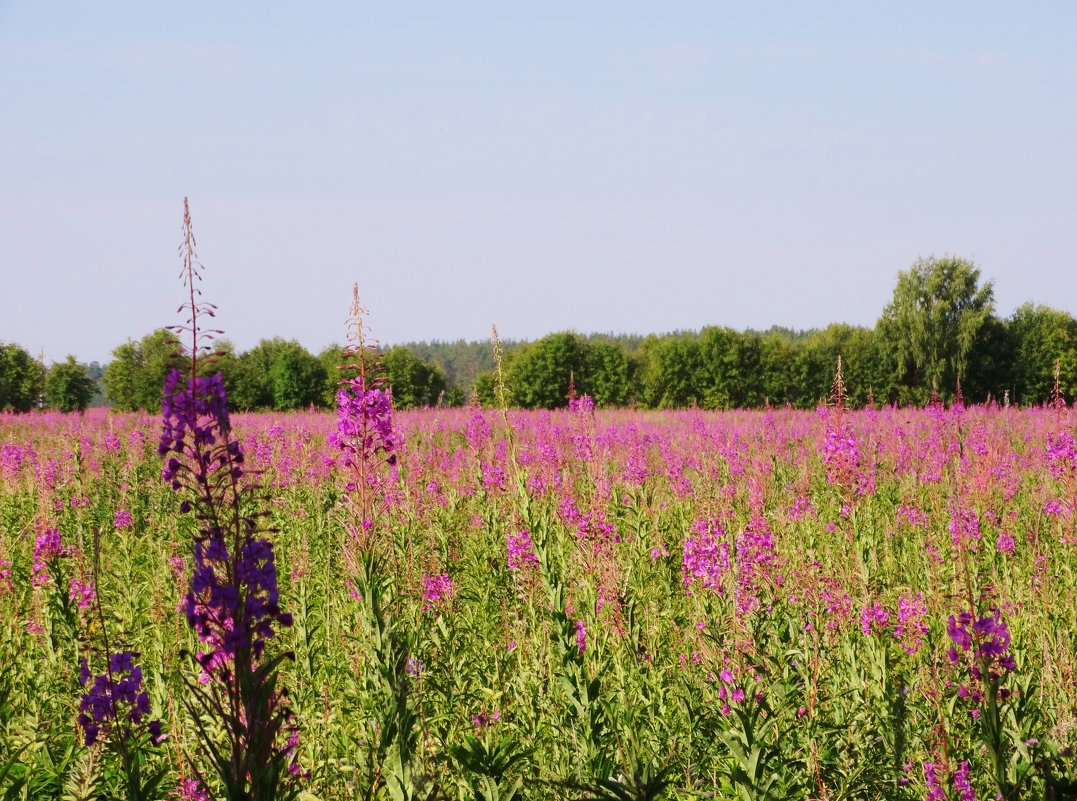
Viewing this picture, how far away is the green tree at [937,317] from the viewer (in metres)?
49.7

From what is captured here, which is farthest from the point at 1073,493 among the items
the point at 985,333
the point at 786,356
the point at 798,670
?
the point at 786,356

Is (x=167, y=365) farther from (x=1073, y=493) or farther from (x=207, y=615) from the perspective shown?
(x=1073, y=493)

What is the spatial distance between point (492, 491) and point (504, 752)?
4727 millimetres

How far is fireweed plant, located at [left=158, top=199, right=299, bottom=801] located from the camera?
5.50 ft

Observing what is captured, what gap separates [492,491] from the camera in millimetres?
8156

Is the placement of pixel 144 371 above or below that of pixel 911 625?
above

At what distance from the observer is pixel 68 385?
49.4 meters

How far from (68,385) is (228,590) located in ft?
179

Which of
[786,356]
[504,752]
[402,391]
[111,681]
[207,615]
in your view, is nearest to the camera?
[207,615]

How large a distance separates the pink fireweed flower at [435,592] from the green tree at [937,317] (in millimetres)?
49506

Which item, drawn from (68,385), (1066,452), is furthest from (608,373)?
(1066,452)

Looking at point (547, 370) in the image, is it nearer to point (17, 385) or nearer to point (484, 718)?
point (17, 385)

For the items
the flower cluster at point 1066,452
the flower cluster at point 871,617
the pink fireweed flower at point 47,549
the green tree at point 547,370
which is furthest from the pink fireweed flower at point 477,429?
the green tree at point 547,370

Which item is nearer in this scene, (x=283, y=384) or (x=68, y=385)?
(x=283, y=384)
